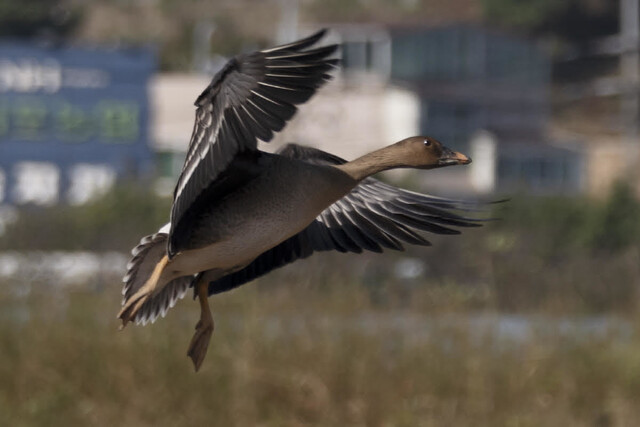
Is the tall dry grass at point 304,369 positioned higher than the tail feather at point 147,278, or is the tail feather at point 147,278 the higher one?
the tail feather at point 147,278

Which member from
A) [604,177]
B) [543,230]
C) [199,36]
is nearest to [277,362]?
[543,230]

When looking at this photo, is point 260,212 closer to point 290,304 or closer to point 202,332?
point 202,332

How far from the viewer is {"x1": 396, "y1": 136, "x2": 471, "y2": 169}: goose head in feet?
12.8

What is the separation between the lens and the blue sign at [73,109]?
38781mm

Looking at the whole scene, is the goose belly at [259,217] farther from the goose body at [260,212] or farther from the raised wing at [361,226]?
the raised wing at [361,226]

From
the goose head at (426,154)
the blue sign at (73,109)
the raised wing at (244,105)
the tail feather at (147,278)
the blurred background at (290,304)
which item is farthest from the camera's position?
the blue sign at (73,109)

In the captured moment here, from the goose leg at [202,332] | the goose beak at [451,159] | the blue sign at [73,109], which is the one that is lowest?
the blue sign at [73,109]

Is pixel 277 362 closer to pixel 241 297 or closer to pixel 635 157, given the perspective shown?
pixel 241 297

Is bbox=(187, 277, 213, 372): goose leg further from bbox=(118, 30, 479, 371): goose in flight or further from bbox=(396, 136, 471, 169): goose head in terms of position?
bbox=(396, 136, 471, 169): goose head

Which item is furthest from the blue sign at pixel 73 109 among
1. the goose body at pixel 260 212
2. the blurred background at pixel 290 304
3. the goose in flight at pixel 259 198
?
the goose body at pixel 260 212

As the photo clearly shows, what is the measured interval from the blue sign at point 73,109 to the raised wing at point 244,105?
3485 centimetres

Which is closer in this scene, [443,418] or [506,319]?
[443,418]

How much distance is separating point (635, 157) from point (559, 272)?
32.0 meters

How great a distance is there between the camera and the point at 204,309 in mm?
4141
